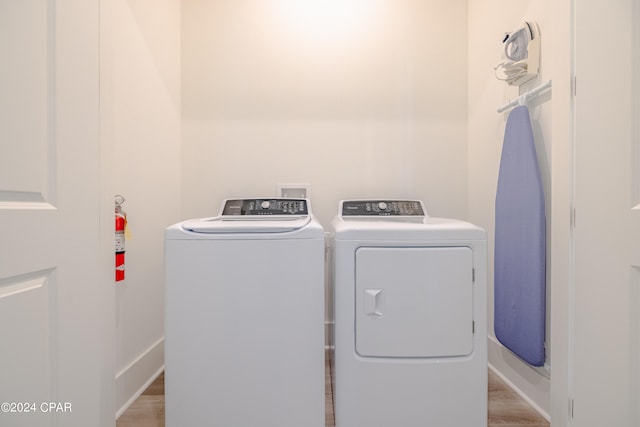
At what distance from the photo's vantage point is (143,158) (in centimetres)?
163

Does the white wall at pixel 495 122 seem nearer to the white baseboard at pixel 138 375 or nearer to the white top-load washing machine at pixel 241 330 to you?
the white top-load washing machine at pixel 241 330

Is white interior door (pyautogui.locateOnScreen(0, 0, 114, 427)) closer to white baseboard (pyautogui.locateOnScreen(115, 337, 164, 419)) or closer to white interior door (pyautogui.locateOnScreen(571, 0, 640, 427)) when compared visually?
white baseboard (pyautogui.locateOnScreen(115, 337, 164, 419))

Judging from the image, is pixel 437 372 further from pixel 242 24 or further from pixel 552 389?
pixel 242 24

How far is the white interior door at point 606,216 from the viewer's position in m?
0.93

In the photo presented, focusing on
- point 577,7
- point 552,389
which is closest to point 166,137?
point 577,7

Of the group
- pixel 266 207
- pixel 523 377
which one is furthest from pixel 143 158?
pixel 523 377

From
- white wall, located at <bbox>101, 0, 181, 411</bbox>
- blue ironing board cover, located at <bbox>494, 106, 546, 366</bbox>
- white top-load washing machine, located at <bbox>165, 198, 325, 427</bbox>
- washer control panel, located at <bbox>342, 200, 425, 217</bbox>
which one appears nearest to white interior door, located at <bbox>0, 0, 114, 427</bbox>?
white top-load washing machine, located at <bbox>165, 198, 325, 427</bbox>

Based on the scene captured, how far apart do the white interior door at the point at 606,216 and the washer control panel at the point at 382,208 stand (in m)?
0.77

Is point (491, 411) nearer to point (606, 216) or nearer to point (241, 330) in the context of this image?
point (606, 216)

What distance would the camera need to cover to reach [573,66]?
3.51 feet

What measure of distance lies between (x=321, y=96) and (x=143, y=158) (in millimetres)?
1146

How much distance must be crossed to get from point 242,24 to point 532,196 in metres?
1.99

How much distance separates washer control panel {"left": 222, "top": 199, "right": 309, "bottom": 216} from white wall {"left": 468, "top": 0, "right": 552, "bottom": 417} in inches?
A: 44.3

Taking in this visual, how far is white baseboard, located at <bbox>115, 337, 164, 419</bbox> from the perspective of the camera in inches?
56.2
